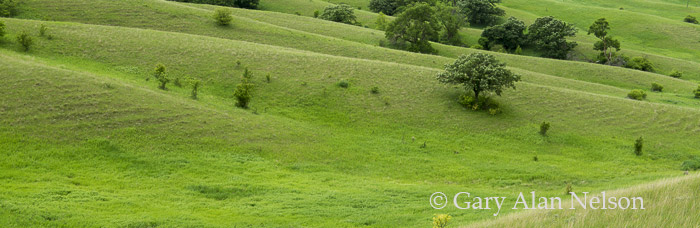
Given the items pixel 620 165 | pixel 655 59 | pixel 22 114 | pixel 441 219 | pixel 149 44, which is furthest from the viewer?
pixel 655 59

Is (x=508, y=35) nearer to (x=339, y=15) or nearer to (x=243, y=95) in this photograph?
(x=339, y=15)

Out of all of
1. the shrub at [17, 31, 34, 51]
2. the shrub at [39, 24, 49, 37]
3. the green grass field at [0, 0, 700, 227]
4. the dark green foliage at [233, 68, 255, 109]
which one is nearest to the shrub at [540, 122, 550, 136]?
the green grass field at [0, 0, 700, 227]

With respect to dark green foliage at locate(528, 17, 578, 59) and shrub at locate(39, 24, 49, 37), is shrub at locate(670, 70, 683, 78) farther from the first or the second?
shrub at locate(39, 24, 49, 37)

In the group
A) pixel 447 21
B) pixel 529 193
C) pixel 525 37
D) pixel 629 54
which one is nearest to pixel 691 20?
pixel 629 54

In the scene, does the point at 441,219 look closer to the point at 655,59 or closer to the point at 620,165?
the point at 620,165

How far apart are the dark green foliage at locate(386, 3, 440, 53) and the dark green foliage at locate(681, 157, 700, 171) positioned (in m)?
38.5

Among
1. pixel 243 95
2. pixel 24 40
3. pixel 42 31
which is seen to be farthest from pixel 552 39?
pixel 24 40

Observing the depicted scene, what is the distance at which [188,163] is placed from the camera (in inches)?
914

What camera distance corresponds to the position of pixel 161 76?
3416 centimetres

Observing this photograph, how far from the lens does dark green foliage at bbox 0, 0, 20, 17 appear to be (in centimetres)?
4863

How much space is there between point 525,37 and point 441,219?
7940cm

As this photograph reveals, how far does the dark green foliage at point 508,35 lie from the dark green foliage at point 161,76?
6008 centimetres

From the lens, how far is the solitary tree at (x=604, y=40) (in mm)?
73125

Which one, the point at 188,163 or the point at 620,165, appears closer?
the point at 188,163
